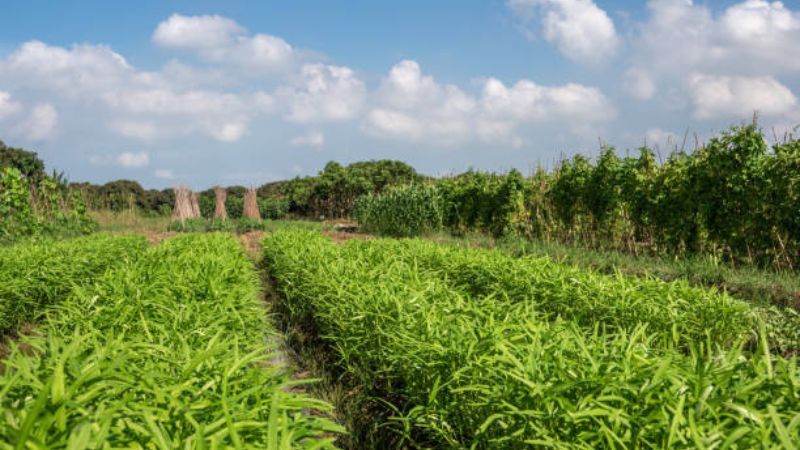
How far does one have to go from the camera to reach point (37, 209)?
17.0 meters

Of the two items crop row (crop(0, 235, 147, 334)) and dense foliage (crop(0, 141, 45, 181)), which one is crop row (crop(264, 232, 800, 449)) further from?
dense foliage (crop(0, 141, 45, 181))

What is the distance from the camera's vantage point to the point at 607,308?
4.23m

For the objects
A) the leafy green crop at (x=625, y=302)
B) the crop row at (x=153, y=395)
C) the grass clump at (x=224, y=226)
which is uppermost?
the grass clump at (x=224, y=226)

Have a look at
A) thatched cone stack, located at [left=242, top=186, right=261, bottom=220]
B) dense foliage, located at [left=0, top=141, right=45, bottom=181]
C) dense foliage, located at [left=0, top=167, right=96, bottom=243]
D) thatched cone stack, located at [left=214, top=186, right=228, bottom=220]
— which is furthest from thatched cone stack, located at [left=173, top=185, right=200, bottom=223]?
dense foliage, located at [left=0, top=141, right=45, bottom=181]

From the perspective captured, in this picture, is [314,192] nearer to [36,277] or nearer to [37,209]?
[37,209]

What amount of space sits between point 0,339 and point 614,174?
12258mm

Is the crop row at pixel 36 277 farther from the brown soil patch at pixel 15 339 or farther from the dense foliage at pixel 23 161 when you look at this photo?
the dense foliage at pixel 23 161

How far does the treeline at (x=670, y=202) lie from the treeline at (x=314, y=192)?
1821cm

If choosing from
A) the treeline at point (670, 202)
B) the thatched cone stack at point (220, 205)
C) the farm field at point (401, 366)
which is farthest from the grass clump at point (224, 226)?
the farm field at point (401, 366)

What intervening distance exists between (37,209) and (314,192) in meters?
20.5

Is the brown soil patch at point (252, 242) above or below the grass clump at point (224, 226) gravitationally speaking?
below

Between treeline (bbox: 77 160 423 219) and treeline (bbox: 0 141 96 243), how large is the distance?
16797mm

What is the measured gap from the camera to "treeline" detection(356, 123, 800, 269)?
9.41 m

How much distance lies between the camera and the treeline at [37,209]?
13.9m
